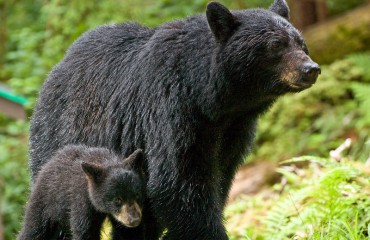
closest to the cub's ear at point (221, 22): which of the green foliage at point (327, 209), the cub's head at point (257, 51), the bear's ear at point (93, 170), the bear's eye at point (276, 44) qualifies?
the cub's head at point (257, 51)

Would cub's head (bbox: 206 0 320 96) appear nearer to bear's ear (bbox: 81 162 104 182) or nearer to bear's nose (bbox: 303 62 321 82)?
bear's nose (bbox: 303 62 321 82)

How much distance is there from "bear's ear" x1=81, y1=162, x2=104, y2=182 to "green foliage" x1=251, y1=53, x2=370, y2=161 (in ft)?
22.4

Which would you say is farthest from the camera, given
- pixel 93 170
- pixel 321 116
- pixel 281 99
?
pixel 321 116

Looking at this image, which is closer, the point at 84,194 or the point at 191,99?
the point at 84,194

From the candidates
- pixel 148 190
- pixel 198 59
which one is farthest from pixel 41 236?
pixel 198 59

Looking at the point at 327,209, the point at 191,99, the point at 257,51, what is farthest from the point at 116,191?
the point at 327,209

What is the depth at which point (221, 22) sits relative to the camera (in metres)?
6.12

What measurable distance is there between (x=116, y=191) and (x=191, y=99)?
0.98 m

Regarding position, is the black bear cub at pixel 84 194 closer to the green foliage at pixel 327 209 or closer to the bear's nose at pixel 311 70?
the bear's nose at pixel 311 70

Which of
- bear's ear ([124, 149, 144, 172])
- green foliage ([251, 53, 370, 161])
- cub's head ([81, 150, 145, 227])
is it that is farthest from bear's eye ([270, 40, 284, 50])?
green foliage ([251, 53, 370, 161])

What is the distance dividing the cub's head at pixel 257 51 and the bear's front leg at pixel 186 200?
76 centimetres

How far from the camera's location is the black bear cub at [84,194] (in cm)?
584

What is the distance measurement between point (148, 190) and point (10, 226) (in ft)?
22.6

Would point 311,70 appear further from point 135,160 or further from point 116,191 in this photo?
point 116,191
